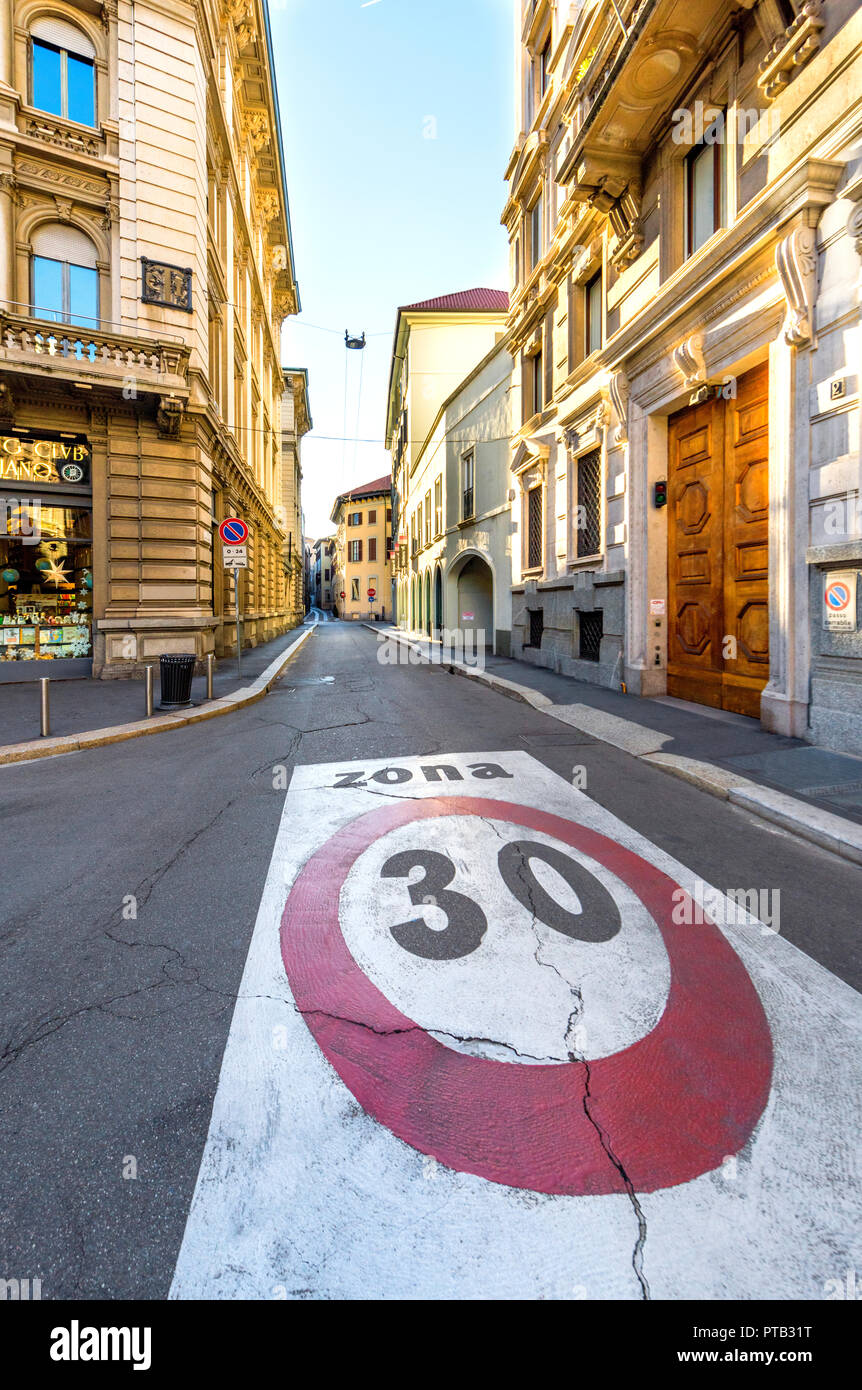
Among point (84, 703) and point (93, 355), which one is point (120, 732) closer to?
point (84, 703)

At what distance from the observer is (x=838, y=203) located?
20.4ft

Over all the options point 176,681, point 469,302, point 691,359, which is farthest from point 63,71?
point 469,302

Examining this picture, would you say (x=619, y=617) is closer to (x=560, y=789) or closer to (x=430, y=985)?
(x=560, y=789)

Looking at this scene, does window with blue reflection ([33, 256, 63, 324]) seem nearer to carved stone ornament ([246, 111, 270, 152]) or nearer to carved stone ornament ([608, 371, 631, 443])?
carved stone ornament ([608, 371, 631, 443])

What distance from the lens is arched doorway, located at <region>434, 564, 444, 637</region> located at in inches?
1094

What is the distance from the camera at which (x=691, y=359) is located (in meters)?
8.73

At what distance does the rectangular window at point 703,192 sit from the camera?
343 inches

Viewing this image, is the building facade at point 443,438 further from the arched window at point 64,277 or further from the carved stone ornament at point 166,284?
the arched window at point 64,277

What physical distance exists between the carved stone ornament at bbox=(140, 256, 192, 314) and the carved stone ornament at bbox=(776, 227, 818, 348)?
12.8 m

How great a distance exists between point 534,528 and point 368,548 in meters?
56.0

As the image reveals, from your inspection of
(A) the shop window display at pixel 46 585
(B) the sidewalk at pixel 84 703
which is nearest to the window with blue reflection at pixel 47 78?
(A) the shop window display at pixel 46 585

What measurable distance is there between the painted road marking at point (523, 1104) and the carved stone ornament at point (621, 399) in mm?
9665

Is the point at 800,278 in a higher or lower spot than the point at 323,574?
lower

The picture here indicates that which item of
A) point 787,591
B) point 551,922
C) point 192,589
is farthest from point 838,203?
point 192,589
